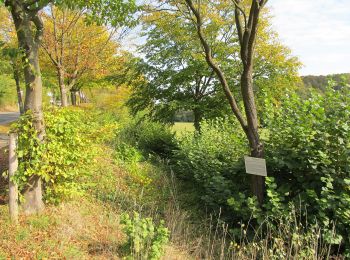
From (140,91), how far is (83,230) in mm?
7624

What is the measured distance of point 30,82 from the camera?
4.36 m

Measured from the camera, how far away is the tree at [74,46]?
1061 centimetres

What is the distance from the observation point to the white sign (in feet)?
14.3

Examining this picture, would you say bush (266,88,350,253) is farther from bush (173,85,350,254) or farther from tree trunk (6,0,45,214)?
tree trunk (6,0,45,214)

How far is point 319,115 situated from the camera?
4215 millimetres

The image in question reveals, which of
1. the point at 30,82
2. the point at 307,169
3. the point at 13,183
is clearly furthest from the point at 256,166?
the point at 30,82

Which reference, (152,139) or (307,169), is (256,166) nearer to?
(307,169)

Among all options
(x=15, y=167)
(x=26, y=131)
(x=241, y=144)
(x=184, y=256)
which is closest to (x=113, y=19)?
(x=26, y=131)

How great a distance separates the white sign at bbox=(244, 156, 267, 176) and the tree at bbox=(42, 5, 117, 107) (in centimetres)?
779

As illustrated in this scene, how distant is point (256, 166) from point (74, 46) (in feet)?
32.3

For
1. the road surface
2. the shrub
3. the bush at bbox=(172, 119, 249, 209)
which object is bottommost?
the shrub

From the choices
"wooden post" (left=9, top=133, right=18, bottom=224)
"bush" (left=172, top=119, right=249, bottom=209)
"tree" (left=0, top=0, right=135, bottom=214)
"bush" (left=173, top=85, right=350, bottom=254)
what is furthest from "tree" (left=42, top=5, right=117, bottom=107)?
"bush" (left=173, top=85, right=350, bottom=254)

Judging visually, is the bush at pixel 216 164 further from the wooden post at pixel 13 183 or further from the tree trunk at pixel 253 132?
the wooden post at pixel 13 183

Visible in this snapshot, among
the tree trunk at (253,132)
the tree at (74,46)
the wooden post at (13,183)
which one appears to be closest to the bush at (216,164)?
the tree trunk at (253,132)
